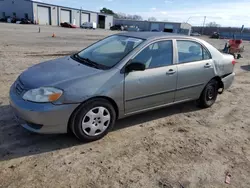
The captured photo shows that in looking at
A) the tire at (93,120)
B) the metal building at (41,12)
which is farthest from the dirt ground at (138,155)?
the metal building at (41,12)

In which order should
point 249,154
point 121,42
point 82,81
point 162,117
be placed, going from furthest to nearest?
point 162,117 → point 121,42 → point 249,154 → point 82,81

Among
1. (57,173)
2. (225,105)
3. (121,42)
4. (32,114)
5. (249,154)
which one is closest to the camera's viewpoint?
(57,173)

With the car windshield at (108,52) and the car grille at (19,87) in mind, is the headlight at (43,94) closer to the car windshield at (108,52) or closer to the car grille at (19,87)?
the car grille at (19,87)

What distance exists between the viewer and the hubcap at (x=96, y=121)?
318 cm

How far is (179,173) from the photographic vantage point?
9.09 ft

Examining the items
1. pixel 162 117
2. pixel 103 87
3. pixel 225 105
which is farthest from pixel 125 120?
pixel 225 105

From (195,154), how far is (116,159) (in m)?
1.20

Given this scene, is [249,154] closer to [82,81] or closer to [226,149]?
[226,149]

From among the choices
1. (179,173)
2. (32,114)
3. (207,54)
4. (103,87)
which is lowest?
(179,173)

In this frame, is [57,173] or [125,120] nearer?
[57,173]

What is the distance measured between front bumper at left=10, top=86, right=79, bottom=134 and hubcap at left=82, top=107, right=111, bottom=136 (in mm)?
281

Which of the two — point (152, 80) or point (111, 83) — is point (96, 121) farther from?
point (152, 80)

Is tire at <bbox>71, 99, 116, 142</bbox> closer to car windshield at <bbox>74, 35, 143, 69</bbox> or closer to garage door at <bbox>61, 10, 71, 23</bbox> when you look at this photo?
car windshield at <bbox>74, 35, 143, 69</bbox>

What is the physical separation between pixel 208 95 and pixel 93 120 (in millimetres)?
2864
